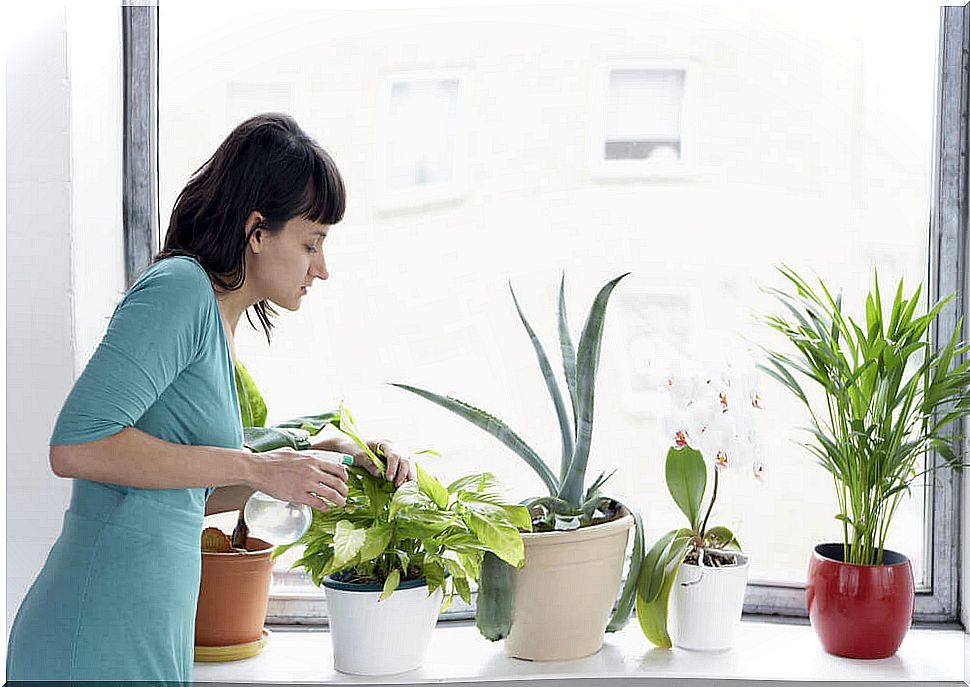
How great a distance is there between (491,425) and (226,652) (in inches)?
21.9

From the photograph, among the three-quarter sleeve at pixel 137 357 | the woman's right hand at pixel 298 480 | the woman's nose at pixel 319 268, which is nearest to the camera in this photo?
the three-quarter sleeve at pixel 137 357

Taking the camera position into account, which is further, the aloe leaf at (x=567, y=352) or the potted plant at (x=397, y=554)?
the aloe leaf at (x=567, y=352)

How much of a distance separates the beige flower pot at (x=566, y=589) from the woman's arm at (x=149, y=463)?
0.51 metres

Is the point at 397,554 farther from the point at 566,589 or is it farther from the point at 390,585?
the point at 566,589

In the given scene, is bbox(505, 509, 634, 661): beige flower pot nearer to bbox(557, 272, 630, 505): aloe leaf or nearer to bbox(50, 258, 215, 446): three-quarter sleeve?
bbox(557, 272, 630, 505): aloe leaf

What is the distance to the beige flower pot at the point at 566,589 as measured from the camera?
154 cm

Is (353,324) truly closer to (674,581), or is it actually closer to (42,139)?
(42,139)

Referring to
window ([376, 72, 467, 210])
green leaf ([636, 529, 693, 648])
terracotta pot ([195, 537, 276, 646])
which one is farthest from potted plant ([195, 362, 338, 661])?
green leaf ([636, 529, 693, 648])

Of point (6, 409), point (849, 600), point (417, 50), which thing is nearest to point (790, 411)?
point (849, 600)

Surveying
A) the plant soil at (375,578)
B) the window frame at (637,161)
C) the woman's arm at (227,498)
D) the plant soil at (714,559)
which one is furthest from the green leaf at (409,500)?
the window frame at (637,161)

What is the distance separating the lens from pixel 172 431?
1213 mm

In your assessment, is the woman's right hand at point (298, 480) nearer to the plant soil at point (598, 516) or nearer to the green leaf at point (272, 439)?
the green leaf at point (272, 439)

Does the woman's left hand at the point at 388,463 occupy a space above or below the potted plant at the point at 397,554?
above

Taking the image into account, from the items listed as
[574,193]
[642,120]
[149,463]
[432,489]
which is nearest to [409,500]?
[432,489]
